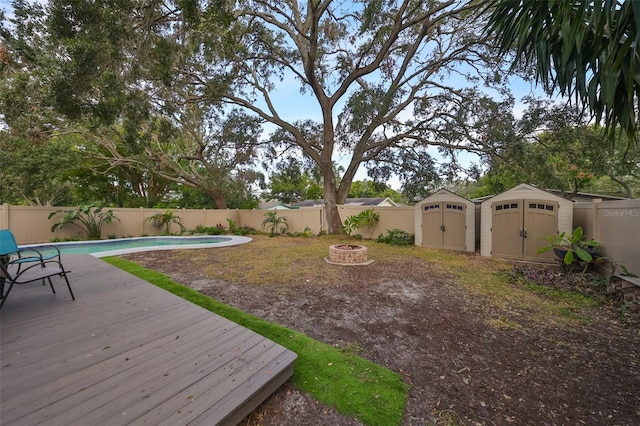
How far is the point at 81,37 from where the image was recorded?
156 inches

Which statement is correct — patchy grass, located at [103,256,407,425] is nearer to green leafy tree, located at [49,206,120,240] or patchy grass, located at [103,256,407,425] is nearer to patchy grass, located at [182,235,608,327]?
patchy grass, located at [182,235,608,327]

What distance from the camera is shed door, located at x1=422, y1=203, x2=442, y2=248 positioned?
8461 millimetres

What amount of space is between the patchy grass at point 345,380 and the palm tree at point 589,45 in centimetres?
301

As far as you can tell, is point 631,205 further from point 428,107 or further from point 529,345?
point 428,107

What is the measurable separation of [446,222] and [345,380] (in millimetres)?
7480

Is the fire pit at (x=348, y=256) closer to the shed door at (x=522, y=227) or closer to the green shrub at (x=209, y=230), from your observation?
the shed door at (x=522, y=227)

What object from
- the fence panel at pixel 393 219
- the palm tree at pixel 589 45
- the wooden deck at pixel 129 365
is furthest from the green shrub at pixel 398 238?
the wooden deck at pixel 129 365

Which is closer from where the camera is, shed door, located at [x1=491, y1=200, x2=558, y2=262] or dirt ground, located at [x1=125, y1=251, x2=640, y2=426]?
dirt ground, located at [x1=125, y1=251, x2=640, y2=426]

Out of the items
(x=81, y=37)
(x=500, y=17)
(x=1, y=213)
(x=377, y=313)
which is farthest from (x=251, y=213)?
(x=500, y=17)

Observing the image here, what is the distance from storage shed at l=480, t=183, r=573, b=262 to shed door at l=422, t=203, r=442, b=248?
4.29 feet

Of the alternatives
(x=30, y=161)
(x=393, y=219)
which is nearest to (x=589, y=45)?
(x=393, y=219)

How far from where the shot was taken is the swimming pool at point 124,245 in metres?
7.65

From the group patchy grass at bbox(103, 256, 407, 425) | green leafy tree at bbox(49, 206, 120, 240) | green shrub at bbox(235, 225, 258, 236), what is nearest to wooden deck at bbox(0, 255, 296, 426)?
patchy grass at bbox(103, 256, 407, 425)

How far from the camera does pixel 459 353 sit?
253 centimetres
